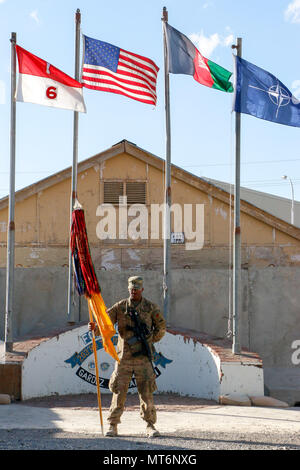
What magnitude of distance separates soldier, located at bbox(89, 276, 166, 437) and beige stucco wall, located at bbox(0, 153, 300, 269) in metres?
9.06

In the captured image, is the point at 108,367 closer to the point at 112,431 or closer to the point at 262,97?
the point at 112,431

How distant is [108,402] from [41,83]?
572 cm

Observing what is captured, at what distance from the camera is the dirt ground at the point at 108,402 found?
932cm

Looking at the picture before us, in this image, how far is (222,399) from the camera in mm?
A: 9484

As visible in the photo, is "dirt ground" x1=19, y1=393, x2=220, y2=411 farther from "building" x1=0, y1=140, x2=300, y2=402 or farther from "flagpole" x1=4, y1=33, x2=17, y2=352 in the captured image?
"building" x1=0, y1=140, x2=300, y2=402

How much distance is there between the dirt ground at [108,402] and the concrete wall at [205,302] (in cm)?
377

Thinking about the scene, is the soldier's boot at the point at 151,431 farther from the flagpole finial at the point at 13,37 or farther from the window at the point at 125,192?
the window at the point at 125,192

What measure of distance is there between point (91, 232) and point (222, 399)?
7792mm

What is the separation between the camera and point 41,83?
34.2ft

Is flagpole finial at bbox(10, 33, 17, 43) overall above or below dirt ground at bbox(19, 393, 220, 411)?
above

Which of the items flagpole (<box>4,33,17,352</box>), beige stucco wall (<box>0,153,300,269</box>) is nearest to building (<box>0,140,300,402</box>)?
beige stucco wall (<box>0,153,300,269</box>)

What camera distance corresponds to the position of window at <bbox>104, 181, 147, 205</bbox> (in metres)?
16.4

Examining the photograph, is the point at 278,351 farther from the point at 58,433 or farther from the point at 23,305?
the point at 58,433
